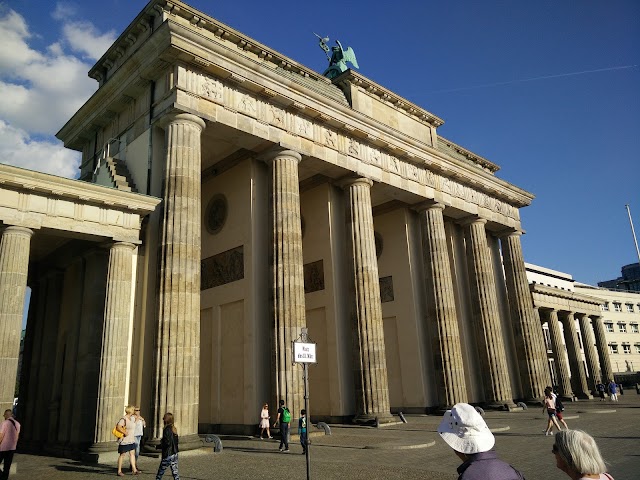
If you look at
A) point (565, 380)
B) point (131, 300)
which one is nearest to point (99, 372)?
point (131, 300)

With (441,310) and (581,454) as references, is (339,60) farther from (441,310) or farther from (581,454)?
(581,454)

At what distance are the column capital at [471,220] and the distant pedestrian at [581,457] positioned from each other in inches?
1092

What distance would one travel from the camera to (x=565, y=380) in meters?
35.0

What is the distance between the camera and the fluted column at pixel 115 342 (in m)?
13.7

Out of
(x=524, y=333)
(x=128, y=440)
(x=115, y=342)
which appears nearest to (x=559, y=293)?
(x=524, y=333)

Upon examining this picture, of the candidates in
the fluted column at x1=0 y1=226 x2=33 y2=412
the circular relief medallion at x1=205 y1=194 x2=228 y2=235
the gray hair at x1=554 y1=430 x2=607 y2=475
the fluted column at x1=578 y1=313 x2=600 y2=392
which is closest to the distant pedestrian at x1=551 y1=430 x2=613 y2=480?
the gray hair at x1=554 y1=430 x2=607 y2=475

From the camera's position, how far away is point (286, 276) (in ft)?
60.4

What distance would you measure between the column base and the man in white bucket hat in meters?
17.4

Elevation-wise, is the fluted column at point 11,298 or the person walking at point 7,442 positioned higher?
the fluted column at point 11,298

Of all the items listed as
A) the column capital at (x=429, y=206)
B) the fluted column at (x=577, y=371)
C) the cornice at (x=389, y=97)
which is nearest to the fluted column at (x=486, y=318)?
the column capital at (x=429, y=206)

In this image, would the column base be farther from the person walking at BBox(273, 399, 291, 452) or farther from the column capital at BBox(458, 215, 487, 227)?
the column capital at BBox(458, 215, 487, 227)

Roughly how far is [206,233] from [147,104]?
6.43 meters

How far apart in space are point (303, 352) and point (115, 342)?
24.6ft

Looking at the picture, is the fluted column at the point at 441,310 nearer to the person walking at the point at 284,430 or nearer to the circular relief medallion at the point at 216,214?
the circular relief medallion at the point at 216,214
